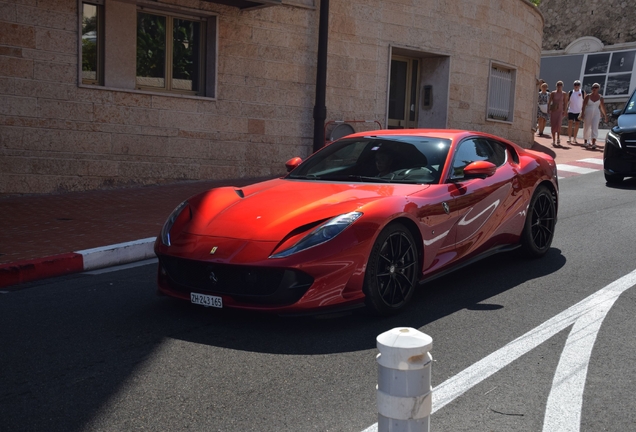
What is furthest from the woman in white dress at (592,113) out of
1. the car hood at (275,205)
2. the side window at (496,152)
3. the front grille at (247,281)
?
the front grille at (247,281)

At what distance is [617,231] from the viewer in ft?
28.8

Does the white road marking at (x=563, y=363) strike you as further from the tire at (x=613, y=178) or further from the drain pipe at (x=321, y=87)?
the tire at (x=613, y=178)

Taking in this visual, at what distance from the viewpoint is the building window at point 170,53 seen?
1288cm

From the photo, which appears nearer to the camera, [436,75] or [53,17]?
[53,17]

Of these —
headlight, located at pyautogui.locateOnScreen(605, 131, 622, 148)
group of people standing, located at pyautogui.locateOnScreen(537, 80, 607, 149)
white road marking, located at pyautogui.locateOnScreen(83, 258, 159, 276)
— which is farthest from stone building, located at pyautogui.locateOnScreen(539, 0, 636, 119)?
white road marking, located at pyautogui.locateOnScreen(83, 258, 159, 276)

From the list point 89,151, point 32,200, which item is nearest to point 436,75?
point 89,151

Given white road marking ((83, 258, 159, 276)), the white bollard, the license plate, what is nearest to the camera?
the white bollard

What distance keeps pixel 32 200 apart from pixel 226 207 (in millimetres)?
6506

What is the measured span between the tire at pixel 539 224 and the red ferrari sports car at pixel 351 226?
152mm

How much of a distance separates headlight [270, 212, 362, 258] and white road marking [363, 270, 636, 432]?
4.01 ft

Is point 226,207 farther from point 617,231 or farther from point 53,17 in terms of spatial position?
point 53,17

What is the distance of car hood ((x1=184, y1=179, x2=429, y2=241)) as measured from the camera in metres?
4.89

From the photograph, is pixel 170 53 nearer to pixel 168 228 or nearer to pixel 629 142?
pixel 629 142

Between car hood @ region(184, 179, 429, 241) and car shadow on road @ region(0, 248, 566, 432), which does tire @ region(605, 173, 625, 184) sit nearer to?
car shadow on road @ region(0, 248, 566, 432)
